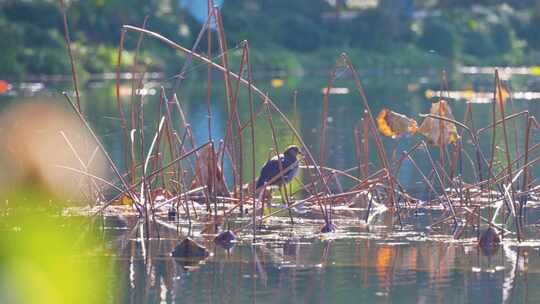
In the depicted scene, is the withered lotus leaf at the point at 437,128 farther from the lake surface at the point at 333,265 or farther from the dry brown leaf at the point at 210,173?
the dry brown leaf at the point at 210,173

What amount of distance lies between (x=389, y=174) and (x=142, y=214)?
Answer: 1.85 meters

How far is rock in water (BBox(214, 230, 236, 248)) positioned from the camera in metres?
10.9

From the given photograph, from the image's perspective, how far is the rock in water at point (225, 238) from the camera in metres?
10.9

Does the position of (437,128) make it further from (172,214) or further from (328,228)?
(172,214)

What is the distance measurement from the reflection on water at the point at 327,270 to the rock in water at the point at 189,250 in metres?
0.08

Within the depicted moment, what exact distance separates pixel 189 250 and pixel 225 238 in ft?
2.08

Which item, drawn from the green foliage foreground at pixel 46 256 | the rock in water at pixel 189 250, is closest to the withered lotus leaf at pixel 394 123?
the green foliage foreground at pixel 46 256

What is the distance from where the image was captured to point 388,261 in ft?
33.6

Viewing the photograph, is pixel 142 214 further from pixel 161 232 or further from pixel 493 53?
pixel 493 53

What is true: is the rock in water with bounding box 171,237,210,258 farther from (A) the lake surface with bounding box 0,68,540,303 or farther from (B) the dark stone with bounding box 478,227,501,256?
(B) the dark stone with bounding box 478,227,501,256

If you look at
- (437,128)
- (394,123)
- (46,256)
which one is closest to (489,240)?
(437,128)

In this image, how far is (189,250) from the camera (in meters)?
10.3

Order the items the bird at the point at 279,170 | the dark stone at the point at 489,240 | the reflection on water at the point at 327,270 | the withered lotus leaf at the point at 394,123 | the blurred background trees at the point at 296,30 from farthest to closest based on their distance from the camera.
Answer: the blurred background trees at the point at 296,30, the withered lotus leaf at the point at 394,123, the bird at the point at 279,170, the dark stone at the point at 489,240, the reflection on water at the point at 327,270

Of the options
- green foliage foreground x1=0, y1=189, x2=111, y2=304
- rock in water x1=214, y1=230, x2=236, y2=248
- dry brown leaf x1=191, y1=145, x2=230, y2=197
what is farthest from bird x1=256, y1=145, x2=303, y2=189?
green foliage foreground x1=0, y1=189, x2=111, y2=304
